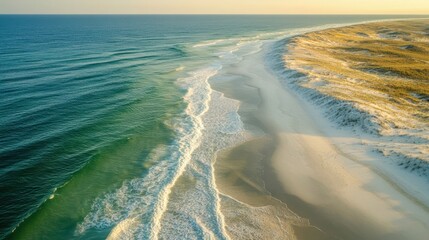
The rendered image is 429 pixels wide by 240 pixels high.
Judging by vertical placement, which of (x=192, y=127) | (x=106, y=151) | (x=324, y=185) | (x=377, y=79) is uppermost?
(x=377, y=79)

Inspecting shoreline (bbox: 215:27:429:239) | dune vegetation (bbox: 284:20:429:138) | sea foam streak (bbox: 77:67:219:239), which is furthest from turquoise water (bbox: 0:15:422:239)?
dune vegetation (bbox: 284:20:429:138)

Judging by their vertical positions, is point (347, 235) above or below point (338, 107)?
below

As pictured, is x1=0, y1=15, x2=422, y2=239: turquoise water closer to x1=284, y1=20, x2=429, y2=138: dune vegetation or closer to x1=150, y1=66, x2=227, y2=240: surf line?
x1=150, y1=66, x2=227, y2=240: surf line

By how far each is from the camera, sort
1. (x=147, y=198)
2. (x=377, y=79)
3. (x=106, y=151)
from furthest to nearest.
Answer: (x=377, y=79) → (x=106, y=151) → (x=147, y=198)

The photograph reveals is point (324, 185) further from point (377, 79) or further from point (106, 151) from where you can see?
point (377, 79)

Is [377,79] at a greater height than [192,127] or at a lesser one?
greater

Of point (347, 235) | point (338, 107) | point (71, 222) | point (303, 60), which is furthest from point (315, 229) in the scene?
point (303, 60)

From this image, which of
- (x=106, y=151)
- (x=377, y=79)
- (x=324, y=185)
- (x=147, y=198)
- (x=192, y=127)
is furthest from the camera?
(x=377, y=79)

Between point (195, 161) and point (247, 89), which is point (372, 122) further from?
point (247, 89)

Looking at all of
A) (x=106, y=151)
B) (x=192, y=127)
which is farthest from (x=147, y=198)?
(x=192, y=127)
